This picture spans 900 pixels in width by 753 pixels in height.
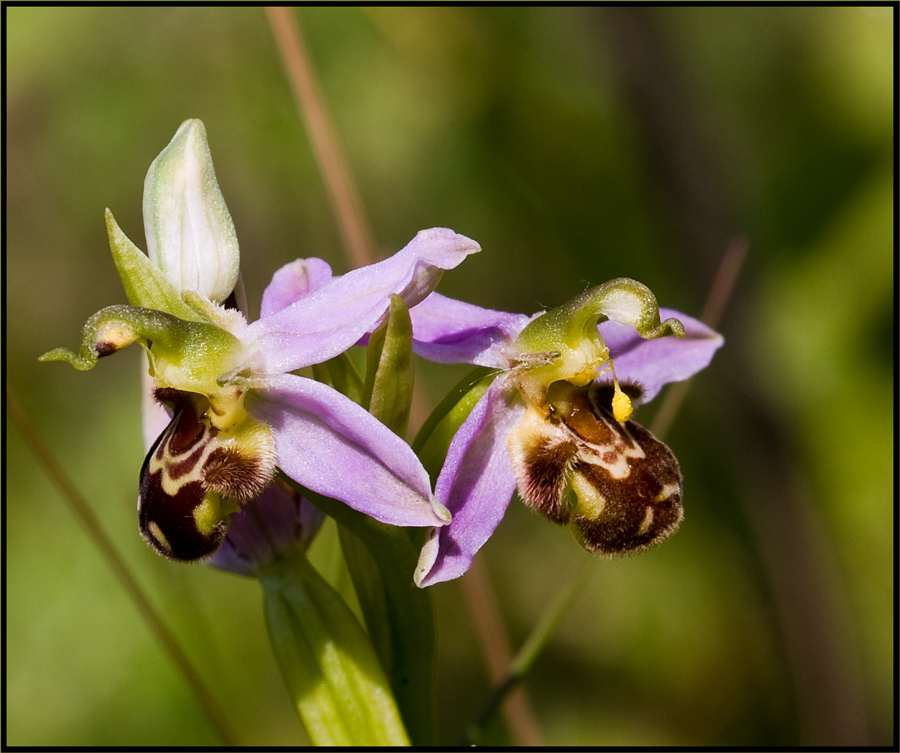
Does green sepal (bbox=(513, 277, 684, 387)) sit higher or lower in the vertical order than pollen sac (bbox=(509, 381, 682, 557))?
higher

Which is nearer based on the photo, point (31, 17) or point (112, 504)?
point (112, 504)

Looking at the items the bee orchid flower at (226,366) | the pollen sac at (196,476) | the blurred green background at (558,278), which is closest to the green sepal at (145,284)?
the bee orchid flower at (226,366)

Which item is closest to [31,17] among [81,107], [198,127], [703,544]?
[81,107]

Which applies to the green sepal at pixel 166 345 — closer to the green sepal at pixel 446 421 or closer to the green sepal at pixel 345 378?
the green sepal at pixel 345 378

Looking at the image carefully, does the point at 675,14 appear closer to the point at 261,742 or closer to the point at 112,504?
the point at 112,504

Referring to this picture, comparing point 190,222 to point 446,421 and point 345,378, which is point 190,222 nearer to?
point 345,378

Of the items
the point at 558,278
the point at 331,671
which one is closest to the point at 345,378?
the point at 331,671

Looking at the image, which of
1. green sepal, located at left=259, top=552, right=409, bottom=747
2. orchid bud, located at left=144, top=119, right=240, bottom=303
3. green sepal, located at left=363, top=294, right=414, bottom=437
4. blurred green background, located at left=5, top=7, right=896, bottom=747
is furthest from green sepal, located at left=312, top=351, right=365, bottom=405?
blurred green background, located at left=5, top=7, right=896, bottom=747

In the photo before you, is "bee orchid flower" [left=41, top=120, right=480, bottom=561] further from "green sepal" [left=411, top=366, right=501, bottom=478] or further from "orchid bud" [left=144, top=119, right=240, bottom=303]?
"green sepal" [left=411, top=366, right=501, bottom=478]
